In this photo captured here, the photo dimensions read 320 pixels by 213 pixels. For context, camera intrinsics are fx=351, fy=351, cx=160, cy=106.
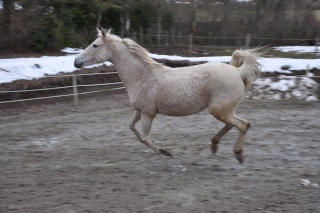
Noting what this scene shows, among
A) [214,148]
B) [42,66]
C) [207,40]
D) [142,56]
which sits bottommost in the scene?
[214,148]

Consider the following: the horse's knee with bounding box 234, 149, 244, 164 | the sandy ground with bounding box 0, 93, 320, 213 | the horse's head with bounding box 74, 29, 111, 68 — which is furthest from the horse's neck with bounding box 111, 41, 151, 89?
the horse's knee with bounding box 234, 149, 244, 164

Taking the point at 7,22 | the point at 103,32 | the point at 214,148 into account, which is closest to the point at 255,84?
the point at 214,148

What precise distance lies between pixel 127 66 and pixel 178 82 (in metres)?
0.84

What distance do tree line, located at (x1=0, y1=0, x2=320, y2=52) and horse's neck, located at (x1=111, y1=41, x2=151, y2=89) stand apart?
32.6 feet

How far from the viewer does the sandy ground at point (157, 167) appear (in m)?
3.82

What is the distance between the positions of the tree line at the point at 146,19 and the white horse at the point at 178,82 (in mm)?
9934

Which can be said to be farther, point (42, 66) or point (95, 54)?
point (42, 66)

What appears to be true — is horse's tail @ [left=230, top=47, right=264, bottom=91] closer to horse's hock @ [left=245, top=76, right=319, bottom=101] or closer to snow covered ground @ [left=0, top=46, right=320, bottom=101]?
snow covered ground @ [left=0, top=46, right=320, bottom=101]

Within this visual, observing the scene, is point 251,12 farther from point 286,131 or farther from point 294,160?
point 294,160

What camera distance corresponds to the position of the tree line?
14000 millimetres

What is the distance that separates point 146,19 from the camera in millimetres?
23781

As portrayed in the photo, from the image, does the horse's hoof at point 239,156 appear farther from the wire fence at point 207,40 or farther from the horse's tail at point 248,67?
the wire fence at point 207,40

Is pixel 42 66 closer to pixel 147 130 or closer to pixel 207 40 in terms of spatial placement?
pixel 147 130

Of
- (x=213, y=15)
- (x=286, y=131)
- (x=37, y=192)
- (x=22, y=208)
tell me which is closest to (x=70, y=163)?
(x=37, y=192)
